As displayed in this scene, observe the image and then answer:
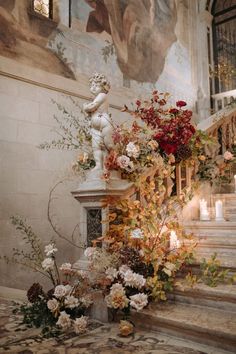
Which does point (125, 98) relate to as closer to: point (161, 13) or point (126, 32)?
point (126, 32)

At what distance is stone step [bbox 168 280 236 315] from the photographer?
9.32ft

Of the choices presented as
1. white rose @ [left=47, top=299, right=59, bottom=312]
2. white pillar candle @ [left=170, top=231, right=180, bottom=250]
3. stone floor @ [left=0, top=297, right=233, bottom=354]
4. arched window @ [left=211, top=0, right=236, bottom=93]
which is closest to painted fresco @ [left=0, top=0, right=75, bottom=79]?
white pillar candle @ [left=170, top=231, right=180, bottom=250]

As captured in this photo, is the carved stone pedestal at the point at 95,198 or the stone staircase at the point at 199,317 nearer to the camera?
the stone staircase at the point at 199,317

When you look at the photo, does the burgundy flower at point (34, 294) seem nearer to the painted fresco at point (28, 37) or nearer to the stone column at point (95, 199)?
the stone column at point (95, 199)

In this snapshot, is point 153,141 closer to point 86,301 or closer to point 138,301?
point 138,301

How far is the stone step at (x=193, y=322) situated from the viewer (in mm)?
2475

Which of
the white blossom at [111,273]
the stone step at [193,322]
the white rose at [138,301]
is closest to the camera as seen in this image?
the stone step at [193,322]

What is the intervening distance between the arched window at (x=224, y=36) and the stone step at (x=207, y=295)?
26.6 feet

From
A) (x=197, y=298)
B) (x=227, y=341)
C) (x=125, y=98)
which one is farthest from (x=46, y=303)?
(x=125, y=98)

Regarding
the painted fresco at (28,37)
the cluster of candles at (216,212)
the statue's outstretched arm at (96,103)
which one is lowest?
the cluster of candles at (216,212)

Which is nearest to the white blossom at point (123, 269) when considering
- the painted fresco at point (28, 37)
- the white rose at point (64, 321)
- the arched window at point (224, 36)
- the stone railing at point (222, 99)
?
the white rose at point (64, 321)

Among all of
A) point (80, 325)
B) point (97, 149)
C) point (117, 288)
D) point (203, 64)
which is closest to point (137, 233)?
point (117, 288)

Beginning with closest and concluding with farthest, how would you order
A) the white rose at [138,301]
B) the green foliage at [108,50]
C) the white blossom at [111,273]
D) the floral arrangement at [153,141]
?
1. the white rose at [138,301]
2. the white blossom at [111,273]
3. the floral arrangement at [153,141]
4. the green foliage at [108,50]

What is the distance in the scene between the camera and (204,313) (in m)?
2.84
